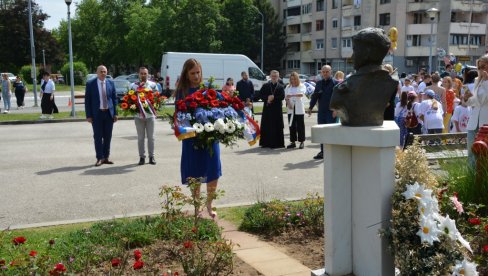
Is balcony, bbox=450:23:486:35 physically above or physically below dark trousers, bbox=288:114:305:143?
above

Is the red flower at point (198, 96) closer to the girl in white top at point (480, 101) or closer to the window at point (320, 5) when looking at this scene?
the girl in white top at point (480, 101)

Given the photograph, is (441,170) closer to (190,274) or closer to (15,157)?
(190,274)

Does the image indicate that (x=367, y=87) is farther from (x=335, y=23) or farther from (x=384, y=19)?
(x=335, y=23)

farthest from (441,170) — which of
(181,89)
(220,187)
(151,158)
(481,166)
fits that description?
(151,158)

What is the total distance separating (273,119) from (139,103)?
3.93m

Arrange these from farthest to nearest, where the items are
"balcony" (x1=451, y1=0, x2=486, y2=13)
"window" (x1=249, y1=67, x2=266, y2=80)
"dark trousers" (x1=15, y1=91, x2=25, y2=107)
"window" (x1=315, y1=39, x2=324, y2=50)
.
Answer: "window" (x1=315, y1=39, x2=324, y2=50) → "balcony" (x1=451, y1=0, x2=486, y2=13) → "window" (x1=249, y1=67, x2=266, y2=80) → "dark trousers" (x1=15, y1=91, x2=25, y2=107)

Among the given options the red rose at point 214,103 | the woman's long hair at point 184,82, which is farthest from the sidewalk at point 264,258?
the woman's long hair at point 184,82

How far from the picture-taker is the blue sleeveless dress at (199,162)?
622 cm

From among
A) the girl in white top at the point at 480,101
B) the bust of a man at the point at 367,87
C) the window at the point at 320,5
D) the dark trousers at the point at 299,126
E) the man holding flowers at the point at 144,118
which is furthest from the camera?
the window at the point at 320,5

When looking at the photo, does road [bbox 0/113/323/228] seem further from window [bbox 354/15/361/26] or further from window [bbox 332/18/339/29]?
window [bbox 332/18/339/29]

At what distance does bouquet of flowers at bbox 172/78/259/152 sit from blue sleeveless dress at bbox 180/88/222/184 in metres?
0.18

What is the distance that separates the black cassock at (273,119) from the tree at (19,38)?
55.2 metres

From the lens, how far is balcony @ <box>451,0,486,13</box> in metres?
59.8

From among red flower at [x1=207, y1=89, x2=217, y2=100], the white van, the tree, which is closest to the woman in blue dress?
red flower at [x1=207, y1=89, x2=217, y2=100]
